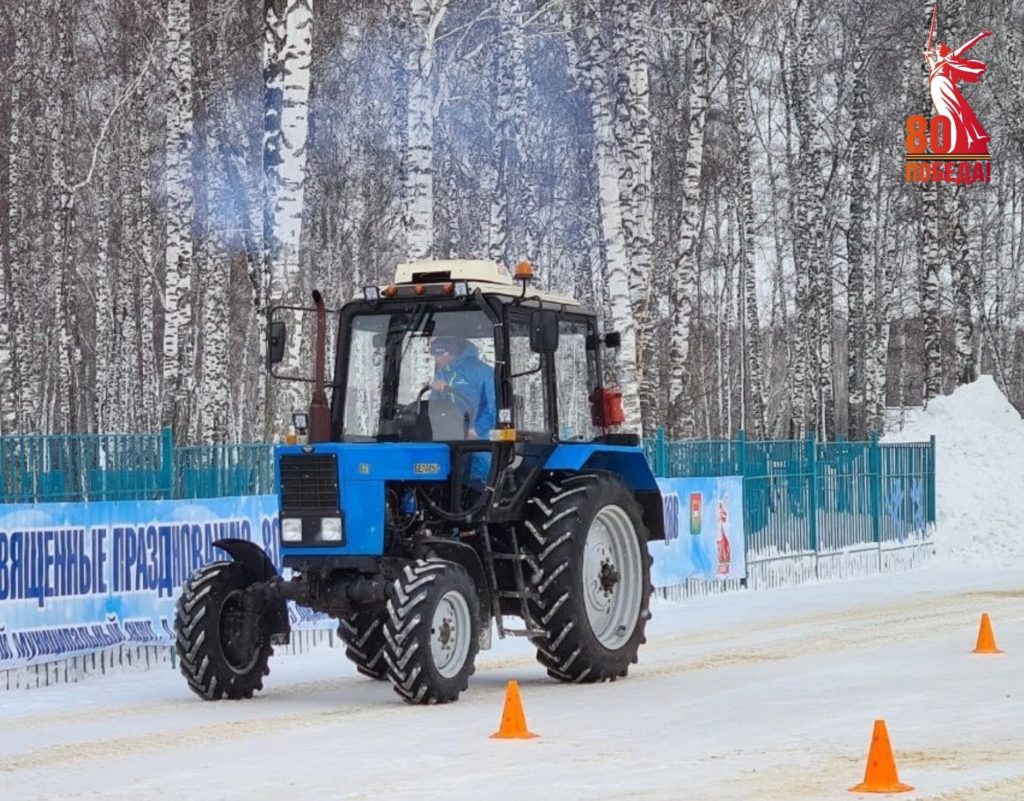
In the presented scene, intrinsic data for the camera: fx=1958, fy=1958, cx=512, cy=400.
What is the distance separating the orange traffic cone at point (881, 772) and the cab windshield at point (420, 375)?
16.7ft

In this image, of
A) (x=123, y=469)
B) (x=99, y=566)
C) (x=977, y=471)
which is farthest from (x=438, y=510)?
(x=977, y=471)

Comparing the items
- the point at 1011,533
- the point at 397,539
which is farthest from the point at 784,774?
the point at 1011,533

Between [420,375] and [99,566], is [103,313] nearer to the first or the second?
[99,566]

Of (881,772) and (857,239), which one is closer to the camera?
(881,772)

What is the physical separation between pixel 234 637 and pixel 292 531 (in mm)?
870

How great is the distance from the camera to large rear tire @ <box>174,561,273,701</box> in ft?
43.1

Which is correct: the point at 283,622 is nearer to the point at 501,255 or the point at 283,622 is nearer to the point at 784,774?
the point at 784,774

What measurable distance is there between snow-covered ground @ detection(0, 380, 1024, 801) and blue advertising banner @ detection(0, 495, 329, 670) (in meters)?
0.38

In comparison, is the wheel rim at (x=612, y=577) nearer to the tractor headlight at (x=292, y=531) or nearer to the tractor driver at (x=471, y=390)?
the tractor driver at (x=471, y=390)

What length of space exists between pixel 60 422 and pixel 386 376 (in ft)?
140

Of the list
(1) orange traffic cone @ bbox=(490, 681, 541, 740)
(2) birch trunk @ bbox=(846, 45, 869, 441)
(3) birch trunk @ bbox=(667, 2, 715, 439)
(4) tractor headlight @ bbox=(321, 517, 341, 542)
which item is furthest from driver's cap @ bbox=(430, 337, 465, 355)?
(2) birch trunk @ bbox=(846, 45, 869, 441)

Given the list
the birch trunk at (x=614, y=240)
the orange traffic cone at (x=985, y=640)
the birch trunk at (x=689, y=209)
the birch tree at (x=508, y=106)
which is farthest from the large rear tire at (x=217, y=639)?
the birch trunk at (x=689, y=209)

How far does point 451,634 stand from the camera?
13.0 meters

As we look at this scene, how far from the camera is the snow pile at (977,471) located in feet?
94.2
